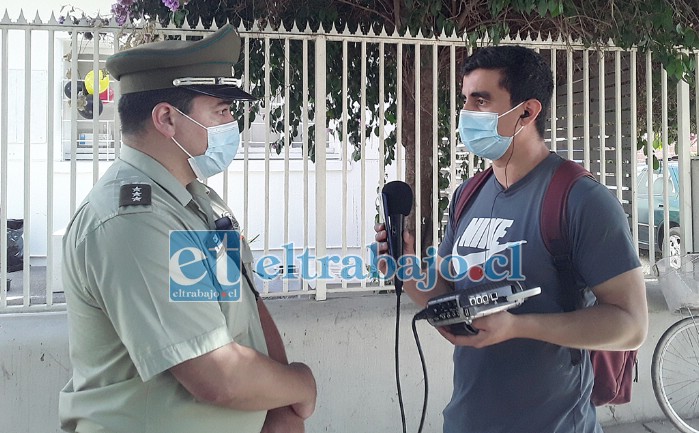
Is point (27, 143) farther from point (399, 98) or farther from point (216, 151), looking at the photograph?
point (216, 151)

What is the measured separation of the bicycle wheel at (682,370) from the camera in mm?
4234

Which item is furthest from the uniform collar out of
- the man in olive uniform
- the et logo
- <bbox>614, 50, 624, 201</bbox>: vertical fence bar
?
<bbox>614, 50, 624, 201</bbox>: vertical fence bar

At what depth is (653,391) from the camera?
4328 mm

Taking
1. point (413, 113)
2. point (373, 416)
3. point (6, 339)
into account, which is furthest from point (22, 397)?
point (413, 113)

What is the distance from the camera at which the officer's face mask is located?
166 cm

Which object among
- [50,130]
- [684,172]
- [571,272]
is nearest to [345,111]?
[50,130]

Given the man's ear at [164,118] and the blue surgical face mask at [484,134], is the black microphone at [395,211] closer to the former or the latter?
the blue surgical face mask at [484,134]

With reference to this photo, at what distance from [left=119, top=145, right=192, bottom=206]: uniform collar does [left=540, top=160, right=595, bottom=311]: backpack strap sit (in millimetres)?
933

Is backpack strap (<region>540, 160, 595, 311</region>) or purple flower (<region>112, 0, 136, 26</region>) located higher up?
purple flower (<region>112, 0, 136, 26</region>)

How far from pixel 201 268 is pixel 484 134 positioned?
1.04 meters

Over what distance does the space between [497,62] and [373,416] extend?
2.72 m

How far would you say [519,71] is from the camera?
1.89 meters

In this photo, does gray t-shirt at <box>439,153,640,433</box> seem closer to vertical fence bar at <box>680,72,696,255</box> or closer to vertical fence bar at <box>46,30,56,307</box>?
vertical fence bar at <box>46,30,56,307</box>

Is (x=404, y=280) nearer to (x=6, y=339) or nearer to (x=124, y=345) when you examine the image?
(x=124, y=345)
